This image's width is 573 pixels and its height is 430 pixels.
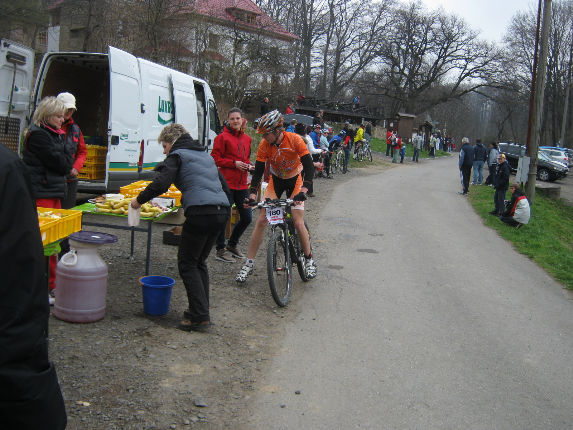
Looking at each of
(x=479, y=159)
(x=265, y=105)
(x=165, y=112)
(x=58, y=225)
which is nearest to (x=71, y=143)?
(x=58, y=225)

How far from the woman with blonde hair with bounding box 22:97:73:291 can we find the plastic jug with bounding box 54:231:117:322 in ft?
2.30

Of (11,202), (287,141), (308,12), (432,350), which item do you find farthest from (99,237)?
(308,12)

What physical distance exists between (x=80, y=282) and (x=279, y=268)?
215cm

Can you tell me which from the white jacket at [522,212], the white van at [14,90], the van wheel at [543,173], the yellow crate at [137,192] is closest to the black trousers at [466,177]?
the white jacket at [522,212]

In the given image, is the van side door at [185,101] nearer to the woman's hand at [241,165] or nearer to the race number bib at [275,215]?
the woman's hand at [241,165]

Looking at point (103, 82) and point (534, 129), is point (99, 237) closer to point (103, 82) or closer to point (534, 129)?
point (103, 82)

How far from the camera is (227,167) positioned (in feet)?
24.9

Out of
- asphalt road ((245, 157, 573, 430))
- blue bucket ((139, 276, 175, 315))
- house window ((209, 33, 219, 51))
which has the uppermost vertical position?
house window ((209, 33, 219, 51))

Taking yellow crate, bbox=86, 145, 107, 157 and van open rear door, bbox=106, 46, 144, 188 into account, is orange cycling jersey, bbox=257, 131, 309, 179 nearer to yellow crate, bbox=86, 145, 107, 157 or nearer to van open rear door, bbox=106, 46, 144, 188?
van open rear door, bbox=106, 46, 144, 188

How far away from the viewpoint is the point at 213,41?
27156 millimetres

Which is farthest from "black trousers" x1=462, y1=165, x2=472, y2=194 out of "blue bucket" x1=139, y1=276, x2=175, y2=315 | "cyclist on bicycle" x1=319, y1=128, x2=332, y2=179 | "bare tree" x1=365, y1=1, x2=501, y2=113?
"bare tree" x1=365, y1=1, x2=501, y2=113

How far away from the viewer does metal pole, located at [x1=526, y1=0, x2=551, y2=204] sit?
16781mm

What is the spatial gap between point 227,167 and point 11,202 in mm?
6008

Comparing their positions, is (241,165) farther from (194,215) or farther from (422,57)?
(422,57)
